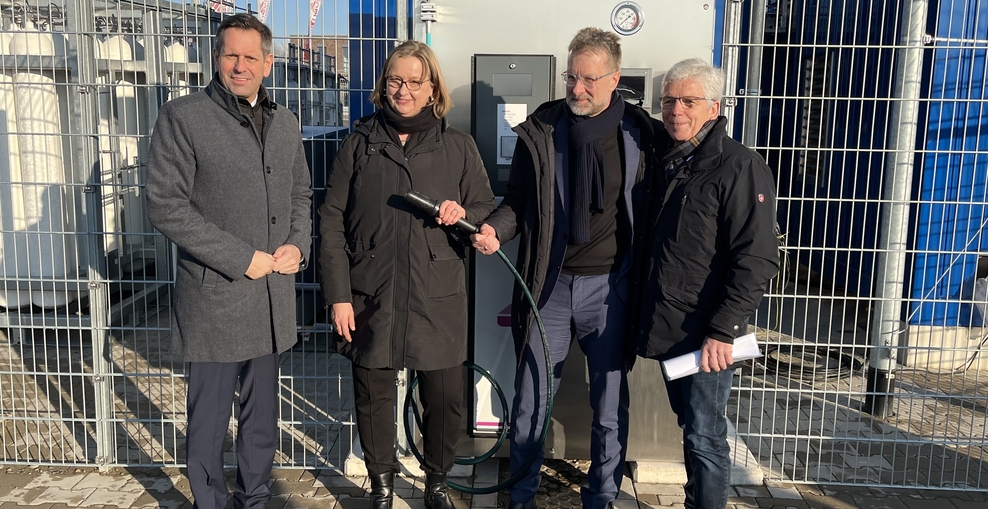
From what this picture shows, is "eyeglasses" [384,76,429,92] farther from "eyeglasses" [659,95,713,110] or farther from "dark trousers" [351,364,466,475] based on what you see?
"dark trousers" [351,364,466,475]

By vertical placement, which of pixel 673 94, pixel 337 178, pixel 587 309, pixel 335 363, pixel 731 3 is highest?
pixel 731 3

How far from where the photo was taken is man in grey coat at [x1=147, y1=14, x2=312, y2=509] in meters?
2.69

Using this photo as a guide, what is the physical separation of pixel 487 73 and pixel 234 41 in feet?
3.49

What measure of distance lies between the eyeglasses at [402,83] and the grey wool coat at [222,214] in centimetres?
41

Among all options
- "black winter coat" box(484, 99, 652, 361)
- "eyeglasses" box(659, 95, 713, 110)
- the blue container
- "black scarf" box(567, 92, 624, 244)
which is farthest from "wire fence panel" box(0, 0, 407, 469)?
the blue container

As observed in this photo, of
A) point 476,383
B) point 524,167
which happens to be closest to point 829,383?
point 476,383

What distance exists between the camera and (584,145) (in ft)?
9.60

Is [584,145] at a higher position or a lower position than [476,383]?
higher

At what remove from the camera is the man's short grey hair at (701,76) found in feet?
8.85

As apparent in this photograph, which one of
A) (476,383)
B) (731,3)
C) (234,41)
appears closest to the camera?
(234,41)

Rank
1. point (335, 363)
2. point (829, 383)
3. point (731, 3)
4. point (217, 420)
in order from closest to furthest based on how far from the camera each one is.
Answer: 1. point (217, 420)
2. point (731, 3)
3. point (829, 383)
4. point (335, 363)

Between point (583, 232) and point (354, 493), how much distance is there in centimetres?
157

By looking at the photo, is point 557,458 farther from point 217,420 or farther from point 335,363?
point 335,363

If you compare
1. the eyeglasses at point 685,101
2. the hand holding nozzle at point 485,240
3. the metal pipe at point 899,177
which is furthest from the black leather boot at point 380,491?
the metal pipe at point 899,177
